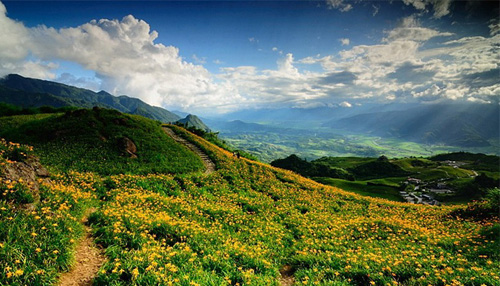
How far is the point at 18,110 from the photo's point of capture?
46.1 meters

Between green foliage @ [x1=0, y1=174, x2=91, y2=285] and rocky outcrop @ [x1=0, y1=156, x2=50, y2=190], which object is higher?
rocky outcrop @ [x1=0, y1=156, x2=50, y2=190]

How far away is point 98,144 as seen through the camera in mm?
23969

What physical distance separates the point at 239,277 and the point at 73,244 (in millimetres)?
5393

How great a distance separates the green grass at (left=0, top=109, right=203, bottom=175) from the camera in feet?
65.6

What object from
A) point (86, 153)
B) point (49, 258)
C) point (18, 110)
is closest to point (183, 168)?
point (86, 153)

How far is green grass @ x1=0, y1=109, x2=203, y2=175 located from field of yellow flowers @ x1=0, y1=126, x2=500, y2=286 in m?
5.48

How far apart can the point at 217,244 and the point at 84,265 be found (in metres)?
4.41

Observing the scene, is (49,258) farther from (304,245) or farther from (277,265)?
(304,245)

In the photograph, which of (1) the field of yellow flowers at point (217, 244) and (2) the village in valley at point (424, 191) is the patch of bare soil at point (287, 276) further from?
(2) the village in valley at point (424, 191)

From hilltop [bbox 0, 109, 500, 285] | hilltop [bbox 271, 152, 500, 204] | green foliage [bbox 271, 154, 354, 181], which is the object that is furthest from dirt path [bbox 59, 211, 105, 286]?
green foliage [bbox 271, 154, 354, 181]

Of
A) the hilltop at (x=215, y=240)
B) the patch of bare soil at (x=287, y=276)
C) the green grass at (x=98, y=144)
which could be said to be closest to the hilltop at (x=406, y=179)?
the hilltop at (x=215, y=240)

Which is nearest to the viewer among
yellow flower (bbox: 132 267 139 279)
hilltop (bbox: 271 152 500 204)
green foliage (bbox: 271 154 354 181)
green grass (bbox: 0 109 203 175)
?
yellow flower (bbox: 132 267 139 279)

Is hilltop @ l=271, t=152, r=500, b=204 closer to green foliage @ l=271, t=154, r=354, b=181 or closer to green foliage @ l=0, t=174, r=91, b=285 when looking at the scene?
green foliage @ l=271, t=154, r=354, b=181

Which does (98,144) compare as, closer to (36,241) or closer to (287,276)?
(36,241)
